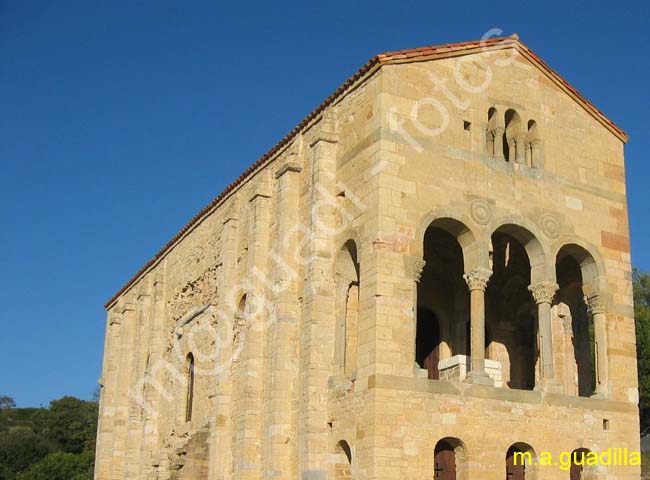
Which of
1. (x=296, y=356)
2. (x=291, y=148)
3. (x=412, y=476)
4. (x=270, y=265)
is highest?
(x=291, y=148)

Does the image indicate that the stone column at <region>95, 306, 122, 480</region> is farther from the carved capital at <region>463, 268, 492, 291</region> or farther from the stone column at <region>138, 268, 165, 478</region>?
the carved capital at <region>463, 268, 492, 291</region>

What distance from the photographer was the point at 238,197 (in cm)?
2220

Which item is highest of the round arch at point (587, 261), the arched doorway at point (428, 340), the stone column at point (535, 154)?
the stone column at point (535, 154)

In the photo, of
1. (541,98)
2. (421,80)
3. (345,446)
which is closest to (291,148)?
(421,80)

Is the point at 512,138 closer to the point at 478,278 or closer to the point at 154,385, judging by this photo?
the point at 478,278

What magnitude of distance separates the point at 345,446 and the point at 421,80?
7.05m

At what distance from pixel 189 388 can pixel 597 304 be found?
11.4 metres

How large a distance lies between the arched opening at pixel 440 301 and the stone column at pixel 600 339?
10.2 feet

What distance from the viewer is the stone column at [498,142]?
17125mm

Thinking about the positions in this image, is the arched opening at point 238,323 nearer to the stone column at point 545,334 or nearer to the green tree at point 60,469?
the stone column at point 545,334

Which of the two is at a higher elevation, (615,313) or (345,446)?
(615,313)

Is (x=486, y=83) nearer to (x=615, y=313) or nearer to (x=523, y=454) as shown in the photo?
(x=615, y=313)

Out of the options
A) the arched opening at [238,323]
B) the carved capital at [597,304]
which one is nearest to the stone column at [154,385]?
the arched opening at [238,323]

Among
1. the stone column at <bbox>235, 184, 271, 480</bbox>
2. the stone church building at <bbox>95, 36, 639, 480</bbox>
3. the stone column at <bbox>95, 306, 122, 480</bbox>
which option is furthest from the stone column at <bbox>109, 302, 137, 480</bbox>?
the stone column at <bbox>235, 184, 271, 480</bbox>
